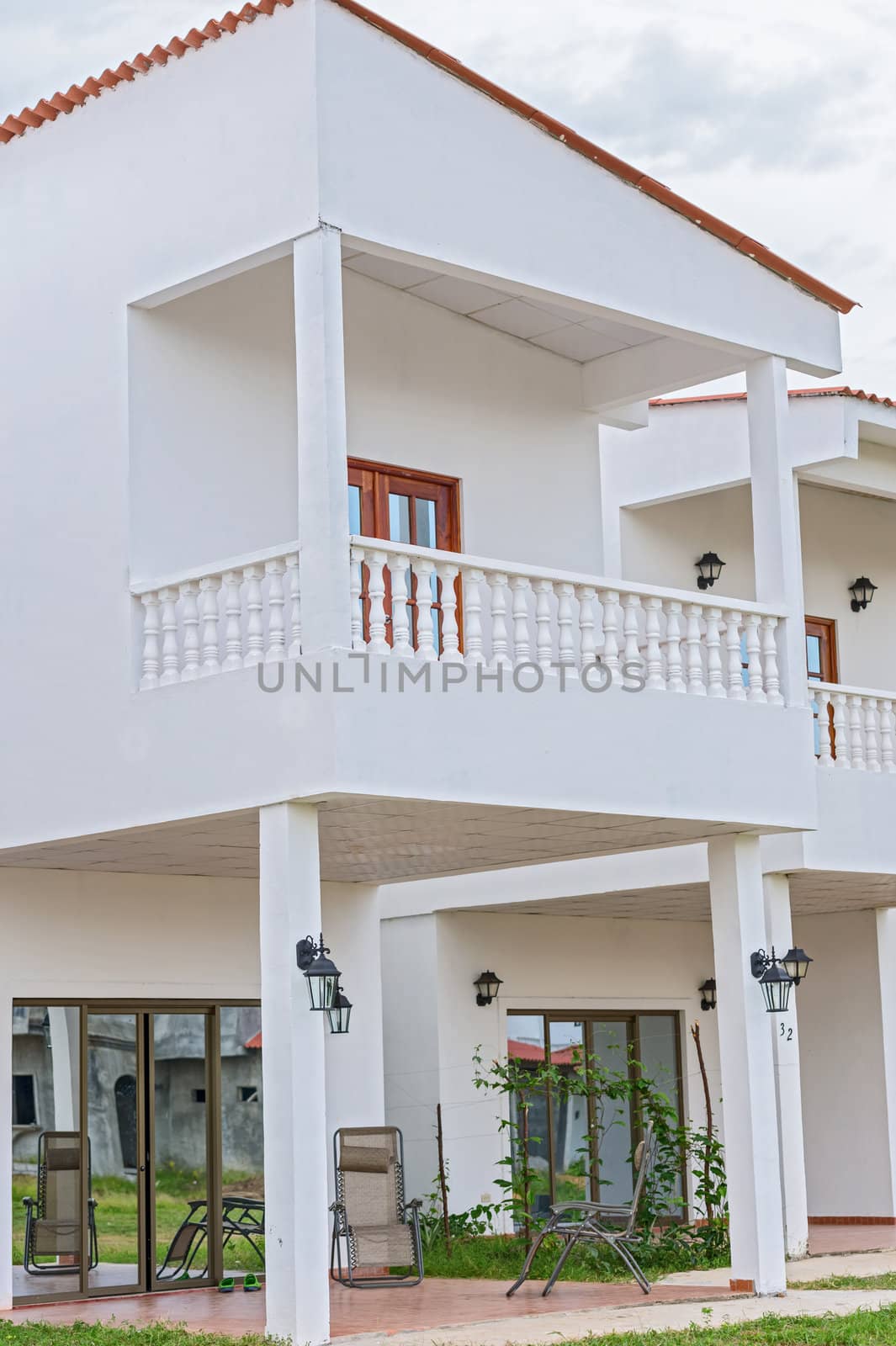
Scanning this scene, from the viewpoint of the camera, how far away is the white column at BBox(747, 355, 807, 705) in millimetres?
11961

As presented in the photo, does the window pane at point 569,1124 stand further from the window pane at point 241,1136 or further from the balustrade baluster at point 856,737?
the window pane at point 241,1136

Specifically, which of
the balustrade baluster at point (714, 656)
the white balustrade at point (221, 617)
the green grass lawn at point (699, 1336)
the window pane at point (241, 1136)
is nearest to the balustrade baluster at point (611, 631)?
the balustrade baluster at point (714, 656)

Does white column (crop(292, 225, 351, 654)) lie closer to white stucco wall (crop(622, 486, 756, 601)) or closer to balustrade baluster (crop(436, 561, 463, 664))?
balustrade baluster (crop(436, 561, 463, 664))

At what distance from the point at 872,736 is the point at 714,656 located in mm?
3730

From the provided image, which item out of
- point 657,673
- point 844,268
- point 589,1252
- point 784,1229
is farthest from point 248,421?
point 844,268

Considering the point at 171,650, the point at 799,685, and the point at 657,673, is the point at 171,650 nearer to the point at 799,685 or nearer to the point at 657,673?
the point at 657,673

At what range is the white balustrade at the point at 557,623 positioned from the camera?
9.79 meters

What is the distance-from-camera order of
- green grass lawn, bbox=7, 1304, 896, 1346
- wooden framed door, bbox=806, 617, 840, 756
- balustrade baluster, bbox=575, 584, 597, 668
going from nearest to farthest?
green grass lawn, bbox=7, 1304, 896, 1346, balustrade baluster, bbox=575, 584, 597, 668, wooden framed door, bbox=806, 617, 840, 756

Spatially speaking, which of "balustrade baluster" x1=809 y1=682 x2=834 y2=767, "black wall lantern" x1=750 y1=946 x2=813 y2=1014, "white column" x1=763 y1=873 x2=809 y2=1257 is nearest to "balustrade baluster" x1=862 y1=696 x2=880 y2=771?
"balustrade baluster" x1=809 y1=682 x2=834 y2=767

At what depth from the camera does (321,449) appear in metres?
9.54

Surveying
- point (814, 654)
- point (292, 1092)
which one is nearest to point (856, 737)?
point (814, 654)

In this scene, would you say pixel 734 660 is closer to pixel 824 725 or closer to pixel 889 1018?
pixel 824 725

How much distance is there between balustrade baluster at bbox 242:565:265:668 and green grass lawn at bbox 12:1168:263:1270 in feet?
13.8

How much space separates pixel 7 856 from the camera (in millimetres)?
11578
